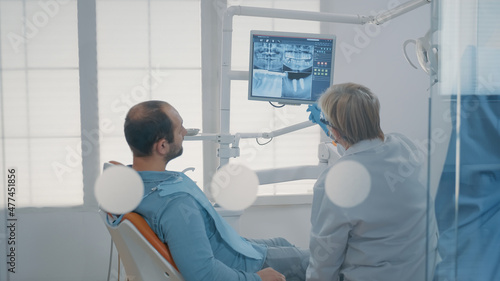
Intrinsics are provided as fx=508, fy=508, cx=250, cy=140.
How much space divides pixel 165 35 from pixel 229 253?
1871 millimetres

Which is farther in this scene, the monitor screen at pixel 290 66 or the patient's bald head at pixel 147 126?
the monitor screen at pixel 290 66

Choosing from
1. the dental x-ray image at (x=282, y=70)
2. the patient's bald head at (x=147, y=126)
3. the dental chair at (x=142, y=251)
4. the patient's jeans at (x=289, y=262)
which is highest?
the dental x-ray image at (x=282, y=70)

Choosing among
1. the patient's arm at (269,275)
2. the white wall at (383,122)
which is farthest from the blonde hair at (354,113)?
the white wall at (383,122)

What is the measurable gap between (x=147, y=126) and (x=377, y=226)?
2.47 feet

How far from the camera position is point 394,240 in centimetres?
151

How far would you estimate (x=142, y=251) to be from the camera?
1.39 metres

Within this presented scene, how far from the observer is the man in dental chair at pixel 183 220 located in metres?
1.42

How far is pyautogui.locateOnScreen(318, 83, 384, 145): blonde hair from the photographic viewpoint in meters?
1.57

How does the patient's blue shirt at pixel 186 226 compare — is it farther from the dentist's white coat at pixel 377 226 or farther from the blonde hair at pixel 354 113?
the blonde hair at pixel 354 113

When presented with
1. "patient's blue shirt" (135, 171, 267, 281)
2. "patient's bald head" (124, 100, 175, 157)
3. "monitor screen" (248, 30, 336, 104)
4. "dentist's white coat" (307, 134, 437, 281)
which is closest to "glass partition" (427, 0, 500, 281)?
"dentist's white coat" (307, 134, 437, 281)

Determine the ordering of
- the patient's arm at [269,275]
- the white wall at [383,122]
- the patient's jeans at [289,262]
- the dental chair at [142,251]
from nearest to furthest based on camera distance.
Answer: the dental chair at [142,251]
the patient's arm at [269,275]
the patient's jeans at [289,262]
the white wall at [383,122]

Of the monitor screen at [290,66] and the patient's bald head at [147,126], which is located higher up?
the monitor screen at [290,66]

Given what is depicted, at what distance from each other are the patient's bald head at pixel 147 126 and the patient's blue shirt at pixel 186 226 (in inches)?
3.5

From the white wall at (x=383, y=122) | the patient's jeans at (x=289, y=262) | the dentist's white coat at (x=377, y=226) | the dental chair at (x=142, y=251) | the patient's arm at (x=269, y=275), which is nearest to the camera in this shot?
the dental chair at (x=142, y=251)
